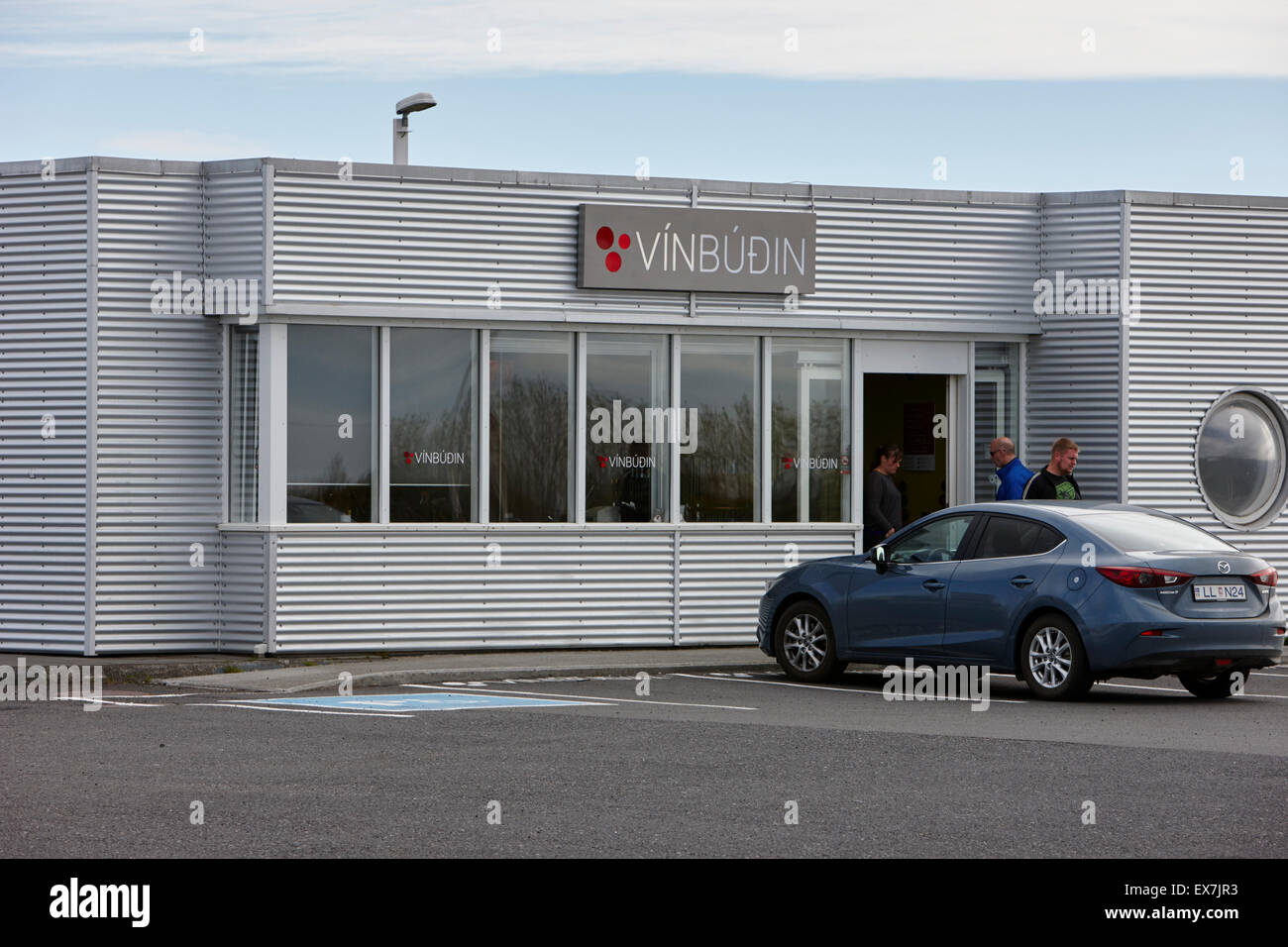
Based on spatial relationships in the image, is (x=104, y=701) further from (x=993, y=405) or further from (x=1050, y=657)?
(x=993, y=405)

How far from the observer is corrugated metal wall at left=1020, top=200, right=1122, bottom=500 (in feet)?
63.5

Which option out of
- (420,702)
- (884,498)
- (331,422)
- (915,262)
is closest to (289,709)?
(420,702)

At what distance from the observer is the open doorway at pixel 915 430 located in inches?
795

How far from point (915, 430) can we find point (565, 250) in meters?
4.65

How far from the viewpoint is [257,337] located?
57.9 feet

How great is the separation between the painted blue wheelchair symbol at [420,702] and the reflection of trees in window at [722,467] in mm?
4841

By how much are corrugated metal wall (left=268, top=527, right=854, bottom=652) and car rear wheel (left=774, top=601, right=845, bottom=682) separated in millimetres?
2723

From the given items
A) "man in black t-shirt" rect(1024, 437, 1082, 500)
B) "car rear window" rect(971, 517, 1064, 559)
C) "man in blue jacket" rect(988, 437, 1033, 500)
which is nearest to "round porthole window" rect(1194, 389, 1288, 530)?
"man in blue jacket" rect(988, 437, 1033, 500)

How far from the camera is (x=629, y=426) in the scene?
61.5 ft

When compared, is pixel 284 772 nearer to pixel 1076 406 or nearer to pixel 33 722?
pixel 33 722
